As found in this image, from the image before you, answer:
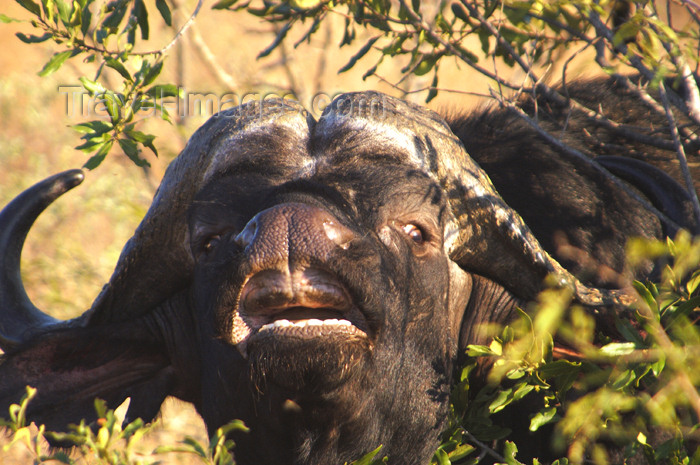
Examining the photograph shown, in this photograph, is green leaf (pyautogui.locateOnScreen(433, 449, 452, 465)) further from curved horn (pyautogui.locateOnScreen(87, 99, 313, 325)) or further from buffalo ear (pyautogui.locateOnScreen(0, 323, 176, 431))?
buffalo ear (pyautogui.locateOnScreen(0, 323, 176, 431))

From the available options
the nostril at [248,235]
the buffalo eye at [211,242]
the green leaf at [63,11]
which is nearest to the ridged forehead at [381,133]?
the buffalo eye at [211,242]

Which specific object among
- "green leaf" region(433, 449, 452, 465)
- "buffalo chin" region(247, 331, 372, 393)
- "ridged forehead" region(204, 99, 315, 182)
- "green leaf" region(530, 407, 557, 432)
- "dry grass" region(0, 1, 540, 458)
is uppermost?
"ridged forehead" region(204, 99, 315, 182)

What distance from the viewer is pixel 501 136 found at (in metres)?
3.63

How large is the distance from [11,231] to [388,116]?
1.55m

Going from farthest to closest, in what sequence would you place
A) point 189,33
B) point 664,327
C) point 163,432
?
point 189,33 < point 163,432 < point 664,327

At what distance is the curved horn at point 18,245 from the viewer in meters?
3.09

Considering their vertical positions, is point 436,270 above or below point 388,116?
below

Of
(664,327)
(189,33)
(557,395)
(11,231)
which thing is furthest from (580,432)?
(189,33)

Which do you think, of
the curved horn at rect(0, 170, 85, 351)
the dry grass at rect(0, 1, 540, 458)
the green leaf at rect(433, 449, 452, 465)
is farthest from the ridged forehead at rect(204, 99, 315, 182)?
the dry grass at rect(0, 1, 540, 458)

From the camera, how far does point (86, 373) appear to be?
10.8 feet

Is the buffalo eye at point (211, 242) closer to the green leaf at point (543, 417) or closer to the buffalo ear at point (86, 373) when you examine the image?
the buffalo ear at point (86, 373)

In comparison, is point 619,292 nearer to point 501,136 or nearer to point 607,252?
point 607,252

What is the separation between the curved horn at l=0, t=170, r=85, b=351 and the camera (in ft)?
10.1

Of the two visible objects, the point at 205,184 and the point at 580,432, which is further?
the point at 205,184
